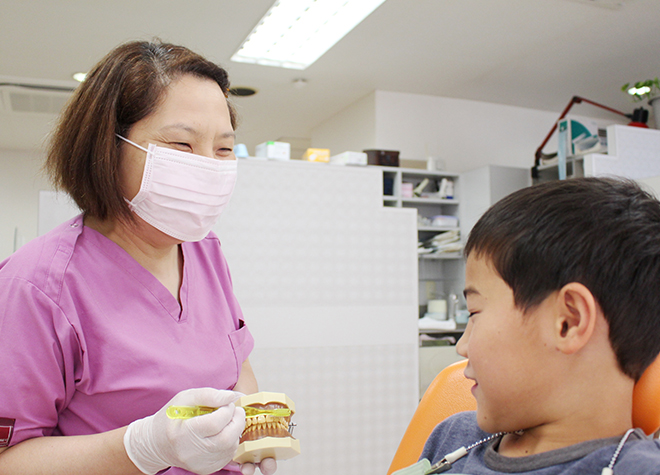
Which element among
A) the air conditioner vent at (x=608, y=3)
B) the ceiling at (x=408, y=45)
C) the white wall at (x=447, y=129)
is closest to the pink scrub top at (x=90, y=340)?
the ceiling at (x=408, y=45)

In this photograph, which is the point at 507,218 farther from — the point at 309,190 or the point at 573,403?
the point at 309,190

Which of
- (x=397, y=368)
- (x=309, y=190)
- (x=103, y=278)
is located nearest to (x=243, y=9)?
(x=309, y=190)

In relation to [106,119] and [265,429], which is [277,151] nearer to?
[106,119]

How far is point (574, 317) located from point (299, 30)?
3.59 meters

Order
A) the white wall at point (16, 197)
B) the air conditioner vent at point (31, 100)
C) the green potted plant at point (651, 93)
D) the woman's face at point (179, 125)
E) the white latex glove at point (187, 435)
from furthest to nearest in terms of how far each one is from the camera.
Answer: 1. the white wall at point (16, 197)
2. the air conditioner vent at point (31, 100)
3. the green potted plant at point (651, 93)
4. the woman's face at point (179, 125)
5. the white latex glove at point (187, 435)

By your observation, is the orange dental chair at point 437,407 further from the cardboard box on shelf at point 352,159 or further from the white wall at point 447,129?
the white wall at point 447,129

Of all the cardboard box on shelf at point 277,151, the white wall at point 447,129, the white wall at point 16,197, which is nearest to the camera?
the cardboard box on shelf at point 277,151

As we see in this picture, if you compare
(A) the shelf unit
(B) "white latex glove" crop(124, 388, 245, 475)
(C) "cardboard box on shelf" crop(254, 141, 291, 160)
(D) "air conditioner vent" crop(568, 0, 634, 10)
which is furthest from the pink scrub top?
(A) the shelf unit

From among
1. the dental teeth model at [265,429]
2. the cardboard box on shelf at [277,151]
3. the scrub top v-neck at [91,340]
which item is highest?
the cardboard box on shelf at [277,151]

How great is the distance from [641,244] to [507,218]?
0.56 feet

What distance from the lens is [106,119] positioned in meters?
0.99

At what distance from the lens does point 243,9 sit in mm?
3508

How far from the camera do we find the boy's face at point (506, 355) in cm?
71

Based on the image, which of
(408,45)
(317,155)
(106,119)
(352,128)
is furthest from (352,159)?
(352,128)
